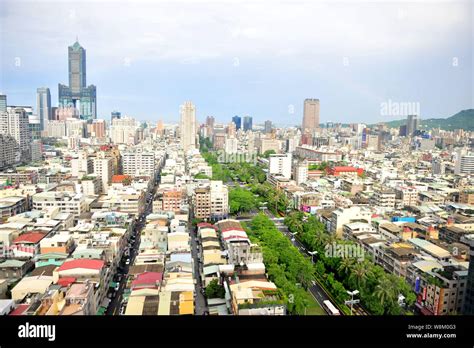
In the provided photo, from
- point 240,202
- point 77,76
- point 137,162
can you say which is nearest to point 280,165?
point 240,202

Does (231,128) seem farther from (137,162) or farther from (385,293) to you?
(385,293)

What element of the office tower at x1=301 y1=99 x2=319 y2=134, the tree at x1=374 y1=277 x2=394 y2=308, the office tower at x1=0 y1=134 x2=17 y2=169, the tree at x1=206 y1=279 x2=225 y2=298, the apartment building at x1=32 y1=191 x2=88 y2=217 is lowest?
the tree at x1=206 y1=279 x2=225 y2=298

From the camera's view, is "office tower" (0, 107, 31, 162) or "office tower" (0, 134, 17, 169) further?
"office tower" (0, 134, 17, 169)

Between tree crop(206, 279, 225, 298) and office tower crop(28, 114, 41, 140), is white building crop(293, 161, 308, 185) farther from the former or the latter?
tree crop(206, 279, 225, 298)

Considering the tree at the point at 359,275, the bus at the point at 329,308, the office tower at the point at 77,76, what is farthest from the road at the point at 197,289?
the office tower at the point at 77,76

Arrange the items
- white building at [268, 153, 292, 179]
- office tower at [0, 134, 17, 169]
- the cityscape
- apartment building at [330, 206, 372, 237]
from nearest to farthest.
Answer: the cityscape
apartment building at [330, 206, 372, 237]
office tower at [0, 134, 17, 169]
white building at [268, 153, 292, 179]

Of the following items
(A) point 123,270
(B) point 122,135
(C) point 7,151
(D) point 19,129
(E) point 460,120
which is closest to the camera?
(E) point 460,120

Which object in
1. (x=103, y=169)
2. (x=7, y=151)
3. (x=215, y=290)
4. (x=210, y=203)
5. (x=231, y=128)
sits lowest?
(x=215, y=290)

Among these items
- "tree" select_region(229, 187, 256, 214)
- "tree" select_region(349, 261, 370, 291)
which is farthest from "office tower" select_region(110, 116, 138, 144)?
"tree" select_region(349, 261, 370, 291)
